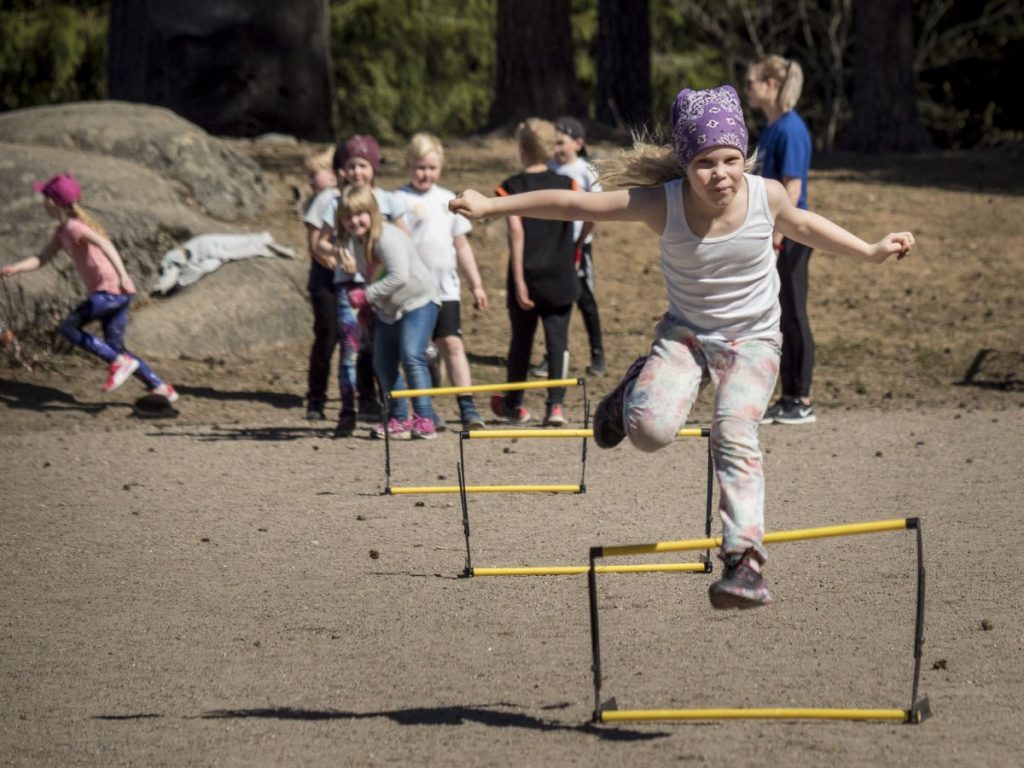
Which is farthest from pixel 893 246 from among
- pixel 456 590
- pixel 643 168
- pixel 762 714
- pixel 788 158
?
pixel 788 158

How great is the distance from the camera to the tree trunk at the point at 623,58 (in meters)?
21.7

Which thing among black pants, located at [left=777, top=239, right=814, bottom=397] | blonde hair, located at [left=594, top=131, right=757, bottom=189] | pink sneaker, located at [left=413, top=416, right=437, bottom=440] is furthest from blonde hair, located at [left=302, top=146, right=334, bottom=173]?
blonde hair, located at [left=594, top=131, right=757, bottom=189]

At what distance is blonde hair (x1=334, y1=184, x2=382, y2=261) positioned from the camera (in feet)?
33.3

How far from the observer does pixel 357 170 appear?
1054cm

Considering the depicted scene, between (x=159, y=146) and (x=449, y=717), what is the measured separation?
39.5 feet

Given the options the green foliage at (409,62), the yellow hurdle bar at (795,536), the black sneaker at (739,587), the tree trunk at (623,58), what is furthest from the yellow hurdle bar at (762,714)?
the green foliage at (409,62)

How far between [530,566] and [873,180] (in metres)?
13.1

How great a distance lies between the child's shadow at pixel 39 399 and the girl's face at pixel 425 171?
10.4 ft

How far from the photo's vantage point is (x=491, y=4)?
30562mm

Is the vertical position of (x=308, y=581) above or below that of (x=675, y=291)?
below

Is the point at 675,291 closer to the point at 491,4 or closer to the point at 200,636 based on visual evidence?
the point at 200,636

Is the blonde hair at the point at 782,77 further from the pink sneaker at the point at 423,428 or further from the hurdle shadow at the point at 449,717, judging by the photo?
the hurdle shadow at the point at 449,717

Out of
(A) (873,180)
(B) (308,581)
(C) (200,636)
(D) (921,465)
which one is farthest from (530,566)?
(A) (873,180)

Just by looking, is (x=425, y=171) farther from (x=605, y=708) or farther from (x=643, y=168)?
(x=605, y=708)
